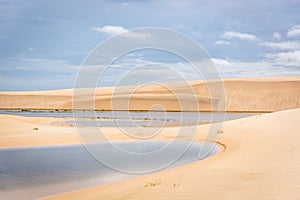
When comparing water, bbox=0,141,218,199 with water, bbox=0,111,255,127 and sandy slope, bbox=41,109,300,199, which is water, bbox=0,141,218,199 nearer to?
sandy slope, bbox=41,109,300,199

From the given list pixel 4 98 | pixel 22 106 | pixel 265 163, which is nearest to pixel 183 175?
pixel 265 163

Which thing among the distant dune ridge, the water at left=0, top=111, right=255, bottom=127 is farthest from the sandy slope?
the distant dune ridge

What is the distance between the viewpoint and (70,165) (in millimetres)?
13641

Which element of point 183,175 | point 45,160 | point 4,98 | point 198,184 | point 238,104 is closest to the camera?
point 198,184

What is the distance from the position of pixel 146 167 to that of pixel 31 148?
7976 millimetres

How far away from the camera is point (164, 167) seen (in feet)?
43.5

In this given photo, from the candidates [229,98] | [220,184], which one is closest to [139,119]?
[220,184]

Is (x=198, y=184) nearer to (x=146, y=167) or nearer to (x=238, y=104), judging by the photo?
(x=146, y=167)

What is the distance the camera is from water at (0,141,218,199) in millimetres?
10117

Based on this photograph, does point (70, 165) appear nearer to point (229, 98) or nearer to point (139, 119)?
point (139, 119)

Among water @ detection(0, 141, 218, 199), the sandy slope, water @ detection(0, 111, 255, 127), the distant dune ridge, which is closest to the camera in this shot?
the sandy slope

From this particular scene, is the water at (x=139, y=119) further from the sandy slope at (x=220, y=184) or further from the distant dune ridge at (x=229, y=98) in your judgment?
the distant dune ridge at (x=229, y=98)

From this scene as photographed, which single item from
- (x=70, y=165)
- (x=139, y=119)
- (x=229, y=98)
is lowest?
(x=70, y=165)

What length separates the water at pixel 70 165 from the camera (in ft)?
33.2
